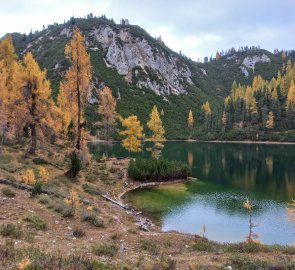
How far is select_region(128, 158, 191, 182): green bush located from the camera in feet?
173

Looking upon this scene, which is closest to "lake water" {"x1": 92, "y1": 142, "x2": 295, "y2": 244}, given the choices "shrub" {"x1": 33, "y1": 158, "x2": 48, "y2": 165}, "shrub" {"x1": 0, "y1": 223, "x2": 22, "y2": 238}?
"shrub" {"x1": 33, "y1": 158, "x2": 48, "y2": 165}

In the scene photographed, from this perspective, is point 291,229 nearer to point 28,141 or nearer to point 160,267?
point 160,267

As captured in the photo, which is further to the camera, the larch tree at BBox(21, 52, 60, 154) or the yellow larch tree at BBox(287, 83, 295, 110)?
the yellow larch tree at BBox(287, 83, 295, 110)

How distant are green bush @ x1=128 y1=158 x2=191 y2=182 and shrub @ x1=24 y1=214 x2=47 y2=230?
1364 inches

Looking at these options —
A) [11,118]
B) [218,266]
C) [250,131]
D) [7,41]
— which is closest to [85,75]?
[11,118]

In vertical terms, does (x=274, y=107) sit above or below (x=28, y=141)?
above

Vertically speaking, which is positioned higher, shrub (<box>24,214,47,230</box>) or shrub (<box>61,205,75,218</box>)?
shrub (<box>24,214,47,230</box>)

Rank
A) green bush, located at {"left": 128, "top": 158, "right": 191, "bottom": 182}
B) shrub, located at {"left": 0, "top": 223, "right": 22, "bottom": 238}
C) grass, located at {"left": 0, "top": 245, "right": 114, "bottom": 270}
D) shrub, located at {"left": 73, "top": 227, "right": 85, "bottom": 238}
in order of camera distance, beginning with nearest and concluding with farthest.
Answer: grass, located at {"left": 0, "top": 245, "right": 114, "bottom": 270} → shrub, located at {"left": 0, "top": 223, "right": 22, "bottom": 238} → shrub, located at {"left": 73, "top": 227, "right": 85, "bottom": 238} → green bush, located at {"left": 128, "top": 158, "right": 191, "bottom": 182}

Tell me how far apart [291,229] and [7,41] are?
5353 centimetres

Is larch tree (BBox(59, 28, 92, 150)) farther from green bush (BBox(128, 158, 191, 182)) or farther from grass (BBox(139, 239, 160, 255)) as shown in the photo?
grass (BBox(139, 239, 160, 255))

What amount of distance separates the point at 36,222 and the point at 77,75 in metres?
27.8

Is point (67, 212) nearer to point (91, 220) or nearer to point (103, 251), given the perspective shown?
point (91, 220)

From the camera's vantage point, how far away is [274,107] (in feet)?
517

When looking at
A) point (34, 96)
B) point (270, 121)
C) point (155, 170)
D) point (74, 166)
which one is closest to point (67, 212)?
point (74, 166)
